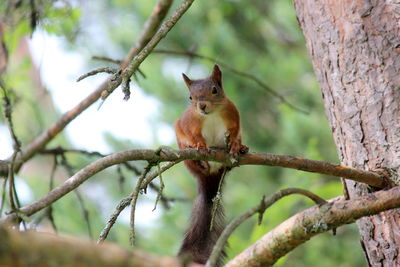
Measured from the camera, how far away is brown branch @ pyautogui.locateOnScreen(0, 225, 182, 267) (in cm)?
78

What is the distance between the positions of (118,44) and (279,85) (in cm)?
169

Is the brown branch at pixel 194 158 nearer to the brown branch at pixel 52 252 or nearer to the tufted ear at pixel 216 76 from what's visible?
the brown branch at pixel 52 252

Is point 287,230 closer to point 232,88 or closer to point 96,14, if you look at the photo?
point 232,88

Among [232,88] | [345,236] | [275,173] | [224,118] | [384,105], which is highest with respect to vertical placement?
[232,88]

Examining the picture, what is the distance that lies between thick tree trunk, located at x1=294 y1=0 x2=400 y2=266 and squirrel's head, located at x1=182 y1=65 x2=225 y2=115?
2.41 feet

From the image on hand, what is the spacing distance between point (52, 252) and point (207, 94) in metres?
2.06

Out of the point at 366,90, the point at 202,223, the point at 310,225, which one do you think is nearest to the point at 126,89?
the point at 310,225

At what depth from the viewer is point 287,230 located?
5.16 feet

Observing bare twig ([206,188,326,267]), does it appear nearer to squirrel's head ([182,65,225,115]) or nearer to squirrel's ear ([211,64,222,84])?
squirrel's head ([182,65,225,115])

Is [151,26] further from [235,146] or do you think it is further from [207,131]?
[235,146]

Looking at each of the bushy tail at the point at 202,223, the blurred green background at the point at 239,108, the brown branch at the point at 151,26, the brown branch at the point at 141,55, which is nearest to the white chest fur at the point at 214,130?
the bushy tail at the point at 202,223

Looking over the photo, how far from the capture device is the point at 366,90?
1.88 m

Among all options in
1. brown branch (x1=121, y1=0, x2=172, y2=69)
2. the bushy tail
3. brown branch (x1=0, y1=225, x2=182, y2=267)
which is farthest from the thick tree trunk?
brown branch (x1=0, y1=225, x2=182, y2=267)

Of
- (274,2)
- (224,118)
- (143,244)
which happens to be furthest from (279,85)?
(224,118)
